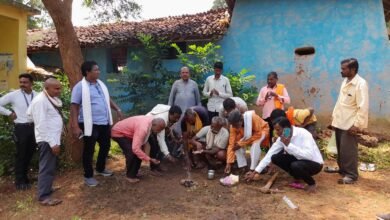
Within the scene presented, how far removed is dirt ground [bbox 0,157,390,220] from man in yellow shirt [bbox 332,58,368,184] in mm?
296

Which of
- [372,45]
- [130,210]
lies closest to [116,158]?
[130,210]

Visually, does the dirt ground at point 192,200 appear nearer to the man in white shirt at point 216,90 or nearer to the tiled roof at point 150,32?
the man in white shirt at point 216,90

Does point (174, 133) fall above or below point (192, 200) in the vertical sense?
Answer: above

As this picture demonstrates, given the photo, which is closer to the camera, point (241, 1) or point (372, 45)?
point (372, 45)

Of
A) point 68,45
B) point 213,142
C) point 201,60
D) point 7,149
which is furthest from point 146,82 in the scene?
point 7,149

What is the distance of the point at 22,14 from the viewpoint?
381 inches

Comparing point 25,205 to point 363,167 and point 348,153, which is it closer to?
point 348,153

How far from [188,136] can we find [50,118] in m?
2.33

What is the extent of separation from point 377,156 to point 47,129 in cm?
587

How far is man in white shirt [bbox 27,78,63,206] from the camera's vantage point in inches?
Result: 177

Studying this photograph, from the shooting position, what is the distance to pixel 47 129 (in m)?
4.54

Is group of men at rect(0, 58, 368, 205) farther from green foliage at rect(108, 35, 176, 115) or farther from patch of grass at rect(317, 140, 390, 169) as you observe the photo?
green foliage at rect(108, 35, 176, 115)

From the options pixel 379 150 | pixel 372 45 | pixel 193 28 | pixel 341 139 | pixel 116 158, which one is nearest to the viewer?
pixel 341 139

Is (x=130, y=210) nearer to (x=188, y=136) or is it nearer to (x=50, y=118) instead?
(x=50, y=118)
